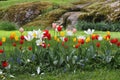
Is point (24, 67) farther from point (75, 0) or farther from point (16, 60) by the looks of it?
point (75, 0)

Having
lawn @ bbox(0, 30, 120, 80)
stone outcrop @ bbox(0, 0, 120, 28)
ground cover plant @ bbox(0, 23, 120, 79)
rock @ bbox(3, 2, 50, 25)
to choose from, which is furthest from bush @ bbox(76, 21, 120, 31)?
lawn @ bbox(0, 30, 120, 80)

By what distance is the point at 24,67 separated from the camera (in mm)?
10125

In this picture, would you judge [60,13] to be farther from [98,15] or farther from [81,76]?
[81,76]

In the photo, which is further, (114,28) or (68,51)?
(114,28)

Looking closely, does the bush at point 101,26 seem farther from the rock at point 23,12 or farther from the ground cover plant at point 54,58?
the ground cover plant at point 54,58

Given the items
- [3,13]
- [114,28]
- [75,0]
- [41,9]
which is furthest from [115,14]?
[75,0]

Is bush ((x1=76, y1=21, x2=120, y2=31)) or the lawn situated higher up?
the lawn

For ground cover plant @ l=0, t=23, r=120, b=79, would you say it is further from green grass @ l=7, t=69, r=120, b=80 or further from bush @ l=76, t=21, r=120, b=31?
bush @ l=76, t=21, r=120, b=31

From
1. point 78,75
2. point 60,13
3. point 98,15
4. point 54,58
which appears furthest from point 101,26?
point 78,75

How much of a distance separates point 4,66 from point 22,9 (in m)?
23.3

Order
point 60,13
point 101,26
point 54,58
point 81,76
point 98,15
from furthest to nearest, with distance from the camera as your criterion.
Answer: point 60,13 < point 98,15 < point 101,26 < point 54,58 < point 81,76

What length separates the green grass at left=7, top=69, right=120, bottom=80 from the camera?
9.45 m

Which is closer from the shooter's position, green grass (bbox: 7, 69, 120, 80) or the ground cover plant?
green grass (bbox: 7, 69, 120, 80)

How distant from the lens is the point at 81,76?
9.60 m
